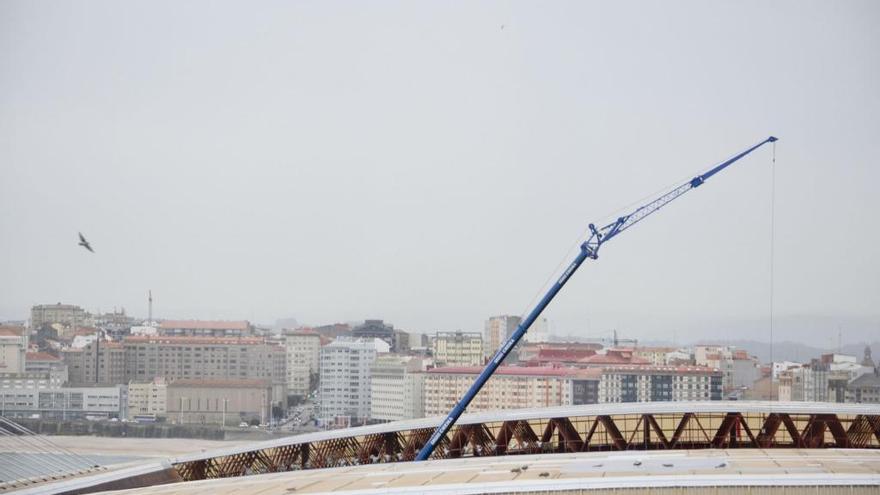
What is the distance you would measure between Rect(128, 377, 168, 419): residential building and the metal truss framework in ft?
151

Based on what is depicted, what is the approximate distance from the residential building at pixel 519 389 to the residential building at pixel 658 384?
1.72ft

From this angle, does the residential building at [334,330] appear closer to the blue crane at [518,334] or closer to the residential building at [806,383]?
the residential building at [806,383]

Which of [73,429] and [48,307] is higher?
[48,307]

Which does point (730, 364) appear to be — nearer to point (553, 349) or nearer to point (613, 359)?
point (613, 359)

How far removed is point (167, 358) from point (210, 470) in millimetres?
56115

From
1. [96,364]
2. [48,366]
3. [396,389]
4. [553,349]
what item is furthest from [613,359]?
[48,366]

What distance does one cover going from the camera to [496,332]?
73750 mm

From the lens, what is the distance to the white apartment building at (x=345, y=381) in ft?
222

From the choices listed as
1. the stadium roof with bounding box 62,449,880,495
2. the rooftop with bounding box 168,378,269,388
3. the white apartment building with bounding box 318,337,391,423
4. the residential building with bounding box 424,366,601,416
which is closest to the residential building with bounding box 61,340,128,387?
the rooftop with bounding box 168,378,269,388

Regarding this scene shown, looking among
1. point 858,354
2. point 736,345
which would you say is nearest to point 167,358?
point 736,345

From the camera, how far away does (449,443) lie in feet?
69.3

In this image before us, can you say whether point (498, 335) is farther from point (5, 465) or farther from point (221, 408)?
point (5, 465)

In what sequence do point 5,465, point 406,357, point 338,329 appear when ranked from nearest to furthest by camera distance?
point 5,465 < point 406,357 < point 338,329

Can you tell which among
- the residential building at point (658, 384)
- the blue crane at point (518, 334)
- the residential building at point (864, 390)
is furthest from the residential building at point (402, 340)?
the blue crane at point (518, 334)
